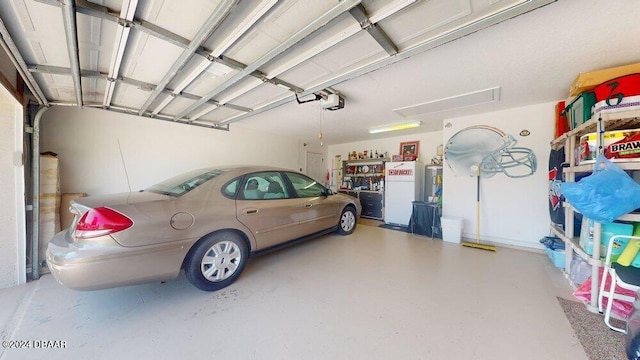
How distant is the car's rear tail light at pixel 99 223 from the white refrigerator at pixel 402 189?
15.1ft

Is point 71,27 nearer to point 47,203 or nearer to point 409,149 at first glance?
point 47,203

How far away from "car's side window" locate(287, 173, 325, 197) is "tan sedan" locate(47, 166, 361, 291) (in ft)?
0.14

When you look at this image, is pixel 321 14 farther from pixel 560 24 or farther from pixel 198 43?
pixel 560 24

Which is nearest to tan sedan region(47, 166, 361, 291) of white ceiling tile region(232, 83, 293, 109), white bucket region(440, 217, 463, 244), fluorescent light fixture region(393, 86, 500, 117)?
white ceiling tile region(232, 83, 293, 109)

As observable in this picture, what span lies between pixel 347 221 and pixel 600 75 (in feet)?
11.3

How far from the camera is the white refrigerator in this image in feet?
15.3

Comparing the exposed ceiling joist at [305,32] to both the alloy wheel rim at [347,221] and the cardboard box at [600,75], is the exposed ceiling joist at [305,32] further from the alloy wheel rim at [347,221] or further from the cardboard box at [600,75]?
the alloy wheel rim at [347,221]

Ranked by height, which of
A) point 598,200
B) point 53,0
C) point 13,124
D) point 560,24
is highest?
point 560,24

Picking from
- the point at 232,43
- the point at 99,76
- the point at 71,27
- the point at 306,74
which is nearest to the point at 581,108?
the point at 306,74

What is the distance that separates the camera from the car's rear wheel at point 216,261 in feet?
6.72

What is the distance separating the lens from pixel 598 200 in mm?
1646

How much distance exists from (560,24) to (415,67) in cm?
97

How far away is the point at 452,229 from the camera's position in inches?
145

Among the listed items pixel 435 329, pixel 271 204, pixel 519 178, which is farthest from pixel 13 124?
pixel 519 178
